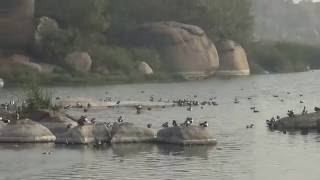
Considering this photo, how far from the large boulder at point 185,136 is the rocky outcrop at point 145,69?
71621mm

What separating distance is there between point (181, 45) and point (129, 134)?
77.5 meters

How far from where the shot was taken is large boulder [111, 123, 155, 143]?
1473 inches

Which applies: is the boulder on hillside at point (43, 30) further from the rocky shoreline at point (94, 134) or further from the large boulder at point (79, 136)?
the large boulder at point (79, 136)

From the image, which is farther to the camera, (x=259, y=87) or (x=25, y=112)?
(x=259, y=87)

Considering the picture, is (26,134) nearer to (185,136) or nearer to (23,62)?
(185,136)

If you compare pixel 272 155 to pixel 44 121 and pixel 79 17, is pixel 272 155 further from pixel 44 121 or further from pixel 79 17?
pixel 79 17

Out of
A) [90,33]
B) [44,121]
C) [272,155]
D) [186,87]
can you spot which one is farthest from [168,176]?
[90,33]

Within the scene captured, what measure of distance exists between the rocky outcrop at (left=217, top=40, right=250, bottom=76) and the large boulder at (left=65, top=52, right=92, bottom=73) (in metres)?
27.7

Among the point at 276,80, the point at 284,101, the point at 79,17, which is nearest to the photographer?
the point at 284,101

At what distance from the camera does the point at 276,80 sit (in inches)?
4587

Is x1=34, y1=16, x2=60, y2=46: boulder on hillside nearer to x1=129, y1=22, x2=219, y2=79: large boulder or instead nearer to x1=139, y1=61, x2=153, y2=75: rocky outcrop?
x1=139, y1=61, x2=153, y2=75: rocky outcrop

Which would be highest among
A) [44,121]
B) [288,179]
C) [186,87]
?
[186,87]

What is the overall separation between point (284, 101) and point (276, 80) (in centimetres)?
4349

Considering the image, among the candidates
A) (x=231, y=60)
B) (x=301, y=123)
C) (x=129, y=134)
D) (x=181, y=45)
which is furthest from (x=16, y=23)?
(x=129, y=134)
